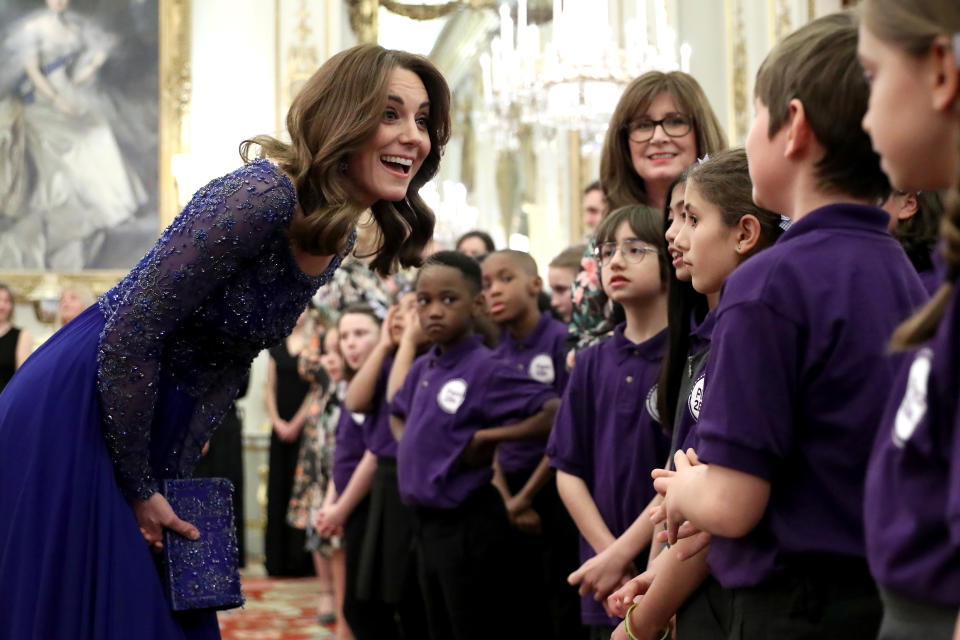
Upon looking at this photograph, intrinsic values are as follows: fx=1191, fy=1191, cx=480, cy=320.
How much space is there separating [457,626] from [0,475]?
191cm

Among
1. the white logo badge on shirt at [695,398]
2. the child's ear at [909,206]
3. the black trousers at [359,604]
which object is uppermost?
the child's ear at [909,206]

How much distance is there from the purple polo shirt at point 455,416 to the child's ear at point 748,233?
73.6 inches

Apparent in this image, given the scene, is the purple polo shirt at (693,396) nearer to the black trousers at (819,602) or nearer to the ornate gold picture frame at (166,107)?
the black trousers at (819,602)

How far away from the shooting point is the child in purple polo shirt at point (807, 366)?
145 centimetres

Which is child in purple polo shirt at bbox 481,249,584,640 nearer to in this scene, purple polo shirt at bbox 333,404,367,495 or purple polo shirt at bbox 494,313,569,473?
purple polo shirt at bbox 494,313,569,473

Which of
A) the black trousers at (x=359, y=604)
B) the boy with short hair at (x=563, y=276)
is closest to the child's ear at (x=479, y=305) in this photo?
the boy with short hair at (x=563, y=276)

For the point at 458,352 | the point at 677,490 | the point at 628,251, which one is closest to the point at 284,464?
the point at 458,352

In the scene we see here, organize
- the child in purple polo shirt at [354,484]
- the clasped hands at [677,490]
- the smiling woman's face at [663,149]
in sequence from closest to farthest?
the clasped hands at [677,490] → the smiling woman's face at [663,149] → the child in purple polo shirt at [354,484]

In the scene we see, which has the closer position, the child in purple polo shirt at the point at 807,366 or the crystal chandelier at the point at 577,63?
the child in purple polo shirt at the point at 807,366

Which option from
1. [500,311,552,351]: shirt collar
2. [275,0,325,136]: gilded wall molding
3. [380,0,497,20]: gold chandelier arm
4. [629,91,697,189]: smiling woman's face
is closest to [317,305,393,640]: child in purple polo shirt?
[500,311,552,351]: shirt collar

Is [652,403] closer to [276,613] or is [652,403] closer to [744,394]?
[744,394]

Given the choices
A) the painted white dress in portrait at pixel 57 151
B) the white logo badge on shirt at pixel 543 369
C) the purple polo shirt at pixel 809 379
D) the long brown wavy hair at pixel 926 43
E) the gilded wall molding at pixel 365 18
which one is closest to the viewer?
the long brown wavy hair at pixel 926 43

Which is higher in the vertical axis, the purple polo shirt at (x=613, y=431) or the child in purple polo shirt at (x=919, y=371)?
the child in purple polo shirt at (x=919, y=371)

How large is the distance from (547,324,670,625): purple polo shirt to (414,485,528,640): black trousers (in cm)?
89
